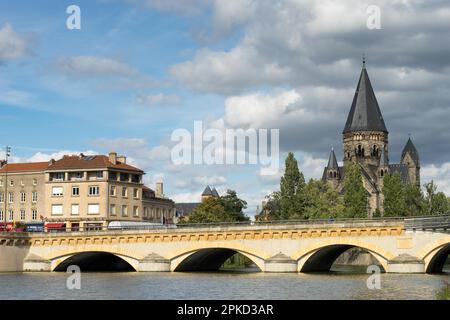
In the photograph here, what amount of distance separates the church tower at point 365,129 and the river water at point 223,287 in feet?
400

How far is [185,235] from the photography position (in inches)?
3322

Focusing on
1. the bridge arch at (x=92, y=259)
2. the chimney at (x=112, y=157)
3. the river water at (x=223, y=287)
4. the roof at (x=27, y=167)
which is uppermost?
the chimney at (x=112, y=157)

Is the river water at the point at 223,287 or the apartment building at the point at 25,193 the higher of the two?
the apartment building at the point at 25,193

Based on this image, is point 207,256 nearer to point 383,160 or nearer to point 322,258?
point 322,258

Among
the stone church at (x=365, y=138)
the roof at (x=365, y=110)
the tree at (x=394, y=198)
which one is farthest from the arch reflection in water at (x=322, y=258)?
the roof at (x=365, y=110)

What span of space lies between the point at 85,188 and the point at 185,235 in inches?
1427

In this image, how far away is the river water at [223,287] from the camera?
180 feet

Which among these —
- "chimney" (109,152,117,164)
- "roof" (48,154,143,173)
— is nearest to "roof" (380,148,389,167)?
"roof" (48,154,143,173)

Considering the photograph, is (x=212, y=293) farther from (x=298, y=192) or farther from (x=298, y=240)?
(x=298, y=192)

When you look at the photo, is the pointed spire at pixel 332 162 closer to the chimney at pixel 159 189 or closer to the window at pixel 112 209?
the chimney at pixel 159 189

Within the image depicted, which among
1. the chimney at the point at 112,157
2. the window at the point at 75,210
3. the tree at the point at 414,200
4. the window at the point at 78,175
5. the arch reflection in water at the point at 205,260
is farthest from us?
the tree at the point at 414,200

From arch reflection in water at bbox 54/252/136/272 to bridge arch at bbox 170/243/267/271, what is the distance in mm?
9637

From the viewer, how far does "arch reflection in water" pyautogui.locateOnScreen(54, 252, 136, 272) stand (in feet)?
301
